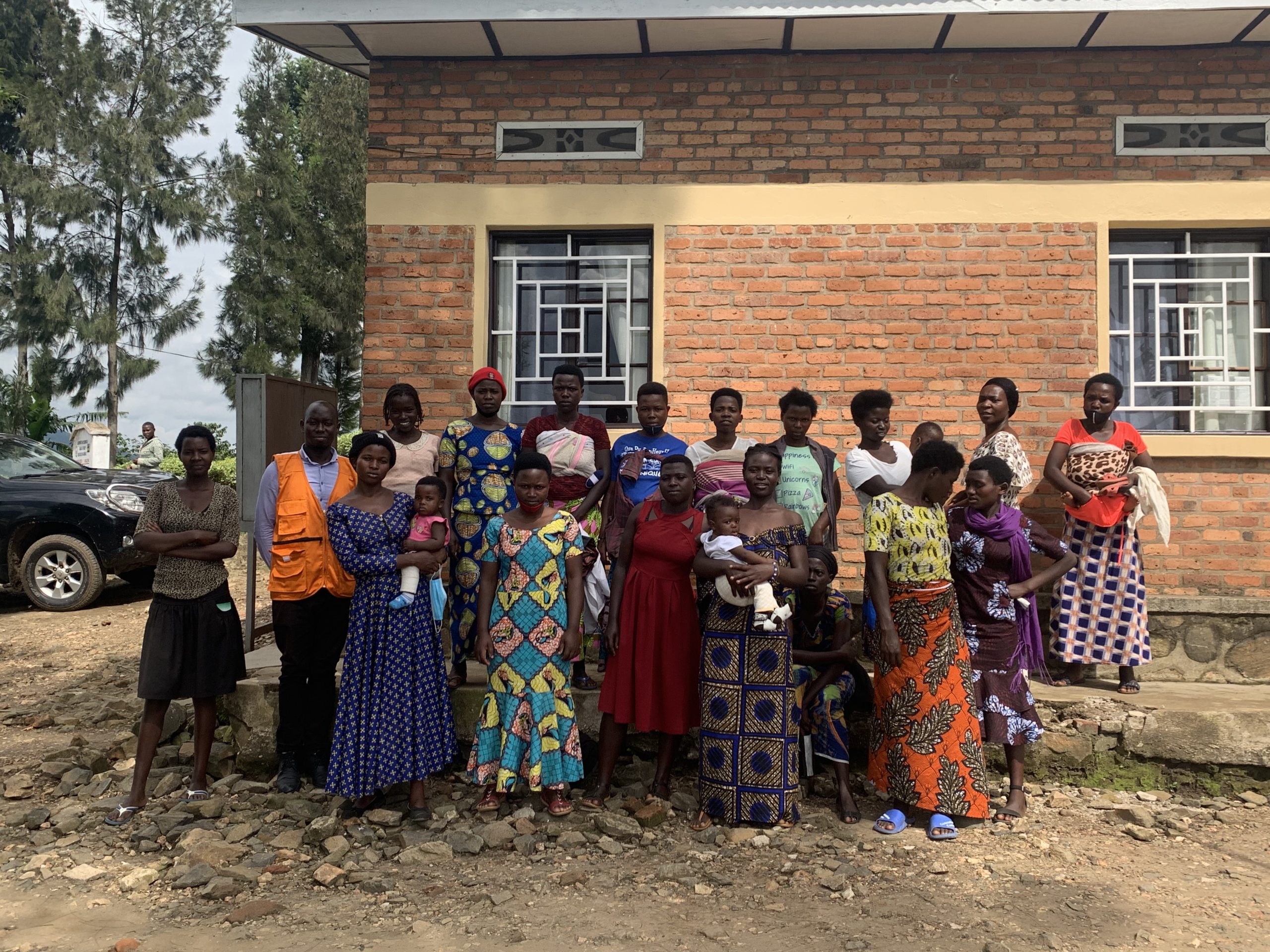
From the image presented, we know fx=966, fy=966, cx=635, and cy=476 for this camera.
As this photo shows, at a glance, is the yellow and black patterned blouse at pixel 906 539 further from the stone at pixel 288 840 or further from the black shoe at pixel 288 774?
the black shoe at pixel 288 774

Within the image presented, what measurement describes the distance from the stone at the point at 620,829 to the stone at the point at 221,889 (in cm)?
141

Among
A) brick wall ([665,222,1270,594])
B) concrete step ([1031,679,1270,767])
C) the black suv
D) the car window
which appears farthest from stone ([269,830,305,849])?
the car window

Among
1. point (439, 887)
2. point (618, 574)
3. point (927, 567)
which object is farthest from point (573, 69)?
point (439, 887)

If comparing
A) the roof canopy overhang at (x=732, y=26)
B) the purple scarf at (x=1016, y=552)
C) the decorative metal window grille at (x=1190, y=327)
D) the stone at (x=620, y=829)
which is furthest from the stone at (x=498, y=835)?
the decorative metal window grille at (x=1190, y=327)

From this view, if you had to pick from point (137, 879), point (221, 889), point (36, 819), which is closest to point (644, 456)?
point (221, 889)

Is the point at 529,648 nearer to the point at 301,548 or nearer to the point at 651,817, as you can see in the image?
the point at 651,817

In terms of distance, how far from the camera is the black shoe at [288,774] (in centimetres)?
458

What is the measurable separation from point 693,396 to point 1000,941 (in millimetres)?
3516

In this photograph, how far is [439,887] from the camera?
3.66m

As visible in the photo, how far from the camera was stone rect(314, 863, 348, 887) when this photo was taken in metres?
3.67

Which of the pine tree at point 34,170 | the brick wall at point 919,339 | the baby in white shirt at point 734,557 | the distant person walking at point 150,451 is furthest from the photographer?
the pine tree at point 34,170

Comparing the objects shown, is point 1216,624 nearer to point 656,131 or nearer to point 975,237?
point 975,237

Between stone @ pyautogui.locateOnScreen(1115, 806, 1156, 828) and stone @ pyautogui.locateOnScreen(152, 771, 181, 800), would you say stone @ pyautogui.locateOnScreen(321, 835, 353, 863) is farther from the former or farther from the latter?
stone @ pyautogui.locateOnScreen(1115, 806, 1156, 828)

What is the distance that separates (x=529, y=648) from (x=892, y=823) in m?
1.71
